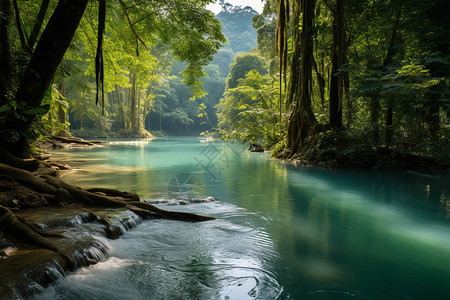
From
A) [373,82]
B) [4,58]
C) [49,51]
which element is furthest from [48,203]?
[373,82]

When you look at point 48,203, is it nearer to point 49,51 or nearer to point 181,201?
point 49,51

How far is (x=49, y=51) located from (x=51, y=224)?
2.32 m

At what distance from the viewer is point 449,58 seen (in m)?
9.14

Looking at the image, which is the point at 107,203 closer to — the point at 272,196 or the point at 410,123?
the point at 272,196

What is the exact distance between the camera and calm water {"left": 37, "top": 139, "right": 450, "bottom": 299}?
270 centimetres

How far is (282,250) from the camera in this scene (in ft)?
11.9

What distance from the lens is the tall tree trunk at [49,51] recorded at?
13.2 ft

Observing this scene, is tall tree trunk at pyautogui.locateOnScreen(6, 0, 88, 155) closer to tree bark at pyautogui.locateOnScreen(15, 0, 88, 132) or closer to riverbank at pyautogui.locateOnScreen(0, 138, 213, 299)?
tree bark at pyautogui.locateOnScreen(15, 0, 88, 132)

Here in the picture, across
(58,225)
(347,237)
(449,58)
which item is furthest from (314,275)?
(449,58)

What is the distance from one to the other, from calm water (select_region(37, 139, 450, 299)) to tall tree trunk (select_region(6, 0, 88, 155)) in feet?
7.96

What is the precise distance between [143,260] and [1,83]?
3.84m

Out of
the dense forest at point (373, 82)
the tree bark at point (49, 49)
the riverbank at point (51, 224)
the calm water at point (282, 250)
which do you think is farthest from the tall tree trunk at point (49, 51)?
the dense forest at point (373, 82)

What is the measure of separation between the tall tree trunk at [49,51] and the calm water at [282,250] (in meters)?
2.42

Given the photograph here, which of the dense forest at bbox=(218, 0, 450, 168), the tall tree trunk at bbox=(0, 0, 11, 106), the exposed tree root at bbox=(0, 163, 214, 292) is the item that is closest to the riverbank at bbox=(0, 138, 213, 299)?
the exposed tree root at bbox=(0, 163, 214, 292)
